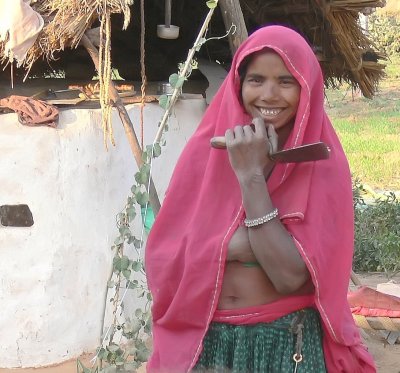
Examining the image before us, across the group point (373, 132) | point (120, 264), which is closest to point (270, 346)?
point (120, 264)

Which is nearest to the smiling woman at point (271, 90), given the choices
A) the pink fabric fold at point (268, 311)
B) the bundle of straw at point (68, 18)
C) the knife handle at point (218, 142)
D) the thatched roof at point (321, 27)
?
the knife handle at point (218, 142)

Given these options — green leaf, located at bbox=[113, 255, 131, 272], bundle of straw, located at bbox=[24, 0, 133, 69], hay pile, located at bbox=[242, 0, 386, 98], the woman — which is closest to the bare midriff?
the woman

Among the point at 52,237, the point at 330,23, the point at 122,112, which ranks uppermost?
the point at 330,23

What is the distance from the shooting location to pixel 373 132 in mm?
16047

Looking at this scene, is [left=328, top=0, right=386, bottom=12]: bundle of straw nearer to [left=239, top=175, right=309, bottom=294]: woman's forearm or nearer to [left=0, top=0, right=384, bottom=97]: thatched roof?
[left=0, top=0, right=384, bottom=97]: thatched roof

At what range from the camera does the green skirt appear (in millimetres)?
2041

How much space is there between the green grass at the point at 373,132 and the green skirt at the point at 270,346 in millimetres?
6804

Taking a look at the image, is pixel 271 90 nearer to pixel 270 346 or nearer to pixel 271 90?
pixel 271 90

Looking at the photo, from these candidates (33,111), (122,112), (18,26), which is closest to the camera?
(18,26)

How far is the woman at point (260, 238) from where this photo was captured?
196 cm

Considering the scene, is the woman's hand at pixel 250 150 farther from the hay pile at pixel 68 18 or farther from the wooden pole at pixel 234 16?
the wooden pole at pixel 234 16

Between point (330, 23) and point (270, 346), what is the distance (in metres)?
3.90

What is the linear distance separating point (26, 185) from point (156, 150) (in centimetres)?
187

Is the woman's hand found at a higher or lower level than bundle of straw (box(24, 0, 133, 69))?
lower
